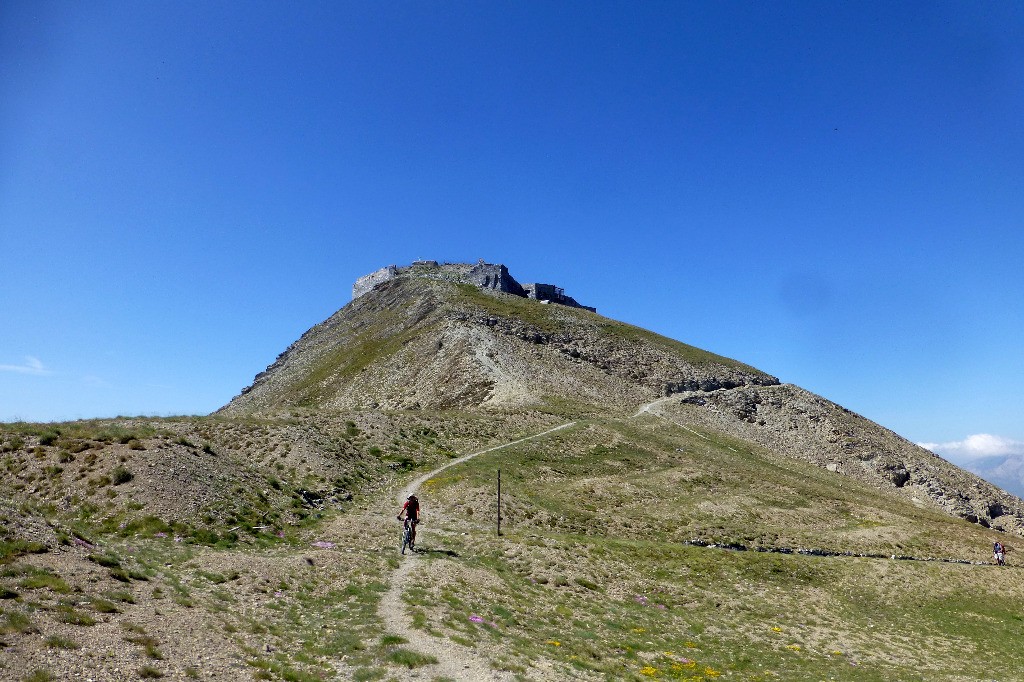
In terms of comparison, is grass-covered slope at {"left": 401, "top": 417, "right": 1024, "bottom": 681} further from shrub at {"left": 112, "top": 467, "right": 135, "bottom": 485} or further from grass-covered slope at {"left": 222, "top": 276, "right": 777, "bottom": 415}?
grass-covered slope at {"left": 222, "top": 276, "right": 777, "bottom": 415}

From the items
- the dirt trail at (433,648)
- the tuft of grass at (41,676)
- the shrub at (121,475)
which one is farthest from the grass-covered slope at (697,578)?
the shrub at (121,475)

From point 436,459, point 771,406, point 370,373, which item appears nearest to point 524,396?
point 436,459

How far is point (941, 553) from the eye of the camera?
142ft

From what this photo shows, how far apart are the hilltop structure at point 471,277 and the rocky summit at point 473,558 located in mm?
82938

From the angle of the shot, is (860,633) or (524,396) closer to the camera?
(860,633)

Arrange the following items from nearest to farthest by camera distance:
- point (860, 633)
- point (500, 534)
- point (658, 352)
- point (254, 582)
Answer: point (254, 582), point (860, 633), point (500, 534), point (658, 352)

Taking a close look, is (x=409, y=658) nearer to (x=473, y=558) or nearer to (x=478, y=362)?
(x=473, y=558)

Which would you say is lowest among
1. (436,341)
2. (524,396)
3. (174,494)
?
(174,494)

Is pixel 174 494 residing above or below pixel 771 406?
below

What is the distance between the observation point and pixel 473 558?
2916 centimetres

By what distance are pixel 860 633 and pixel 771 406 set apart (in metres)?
78.4

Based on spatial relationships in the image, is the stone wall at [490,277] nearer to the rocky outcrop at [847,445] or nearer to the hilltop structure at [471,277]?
the hilltop structure at [471,277]

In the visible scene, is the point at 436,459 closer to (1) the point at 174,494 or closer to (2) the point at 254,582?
(1) the point at 174,494

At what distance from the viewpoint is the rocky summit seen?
53.9 ft
